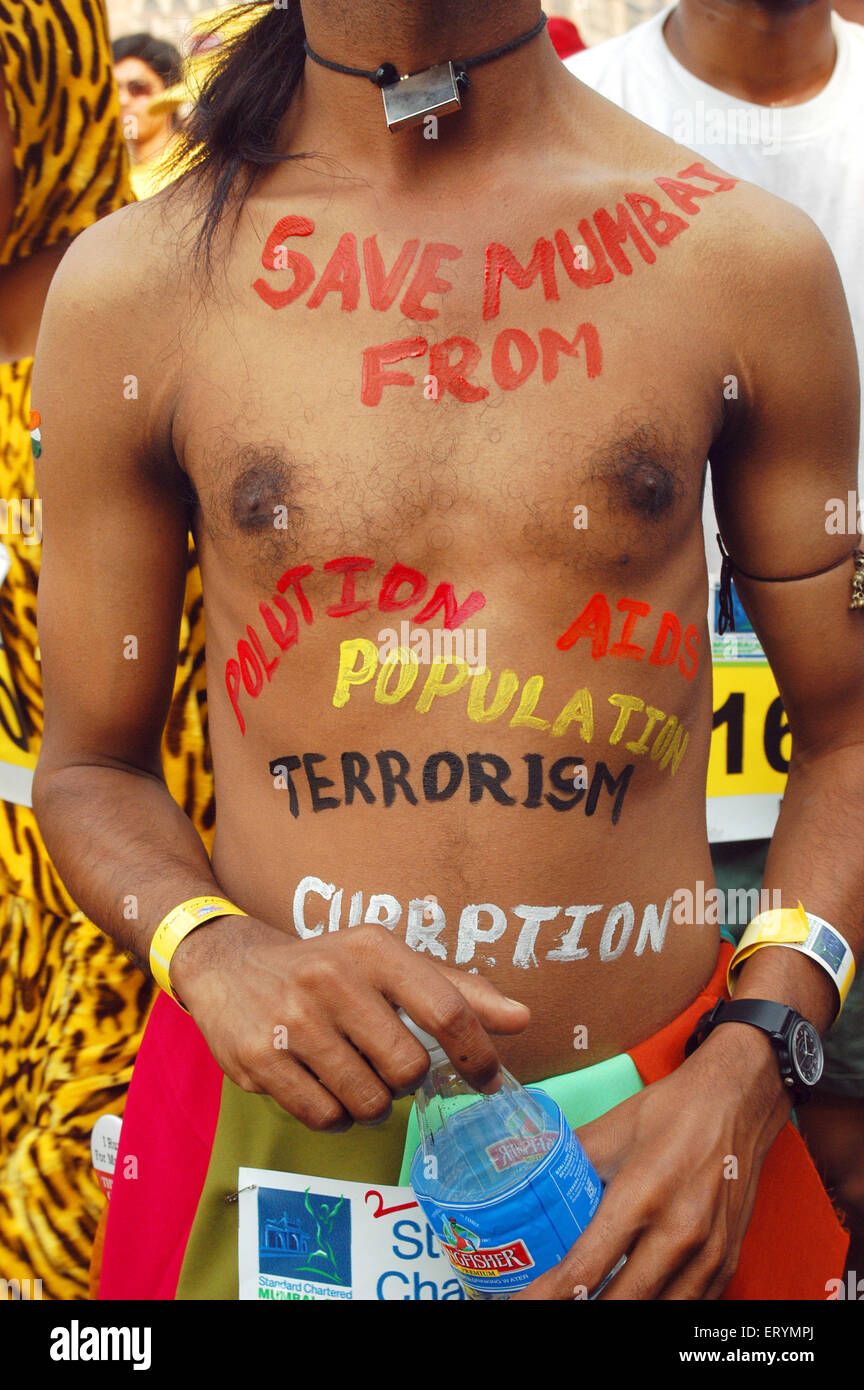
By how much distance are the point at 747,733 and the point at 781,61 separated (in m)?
1.45

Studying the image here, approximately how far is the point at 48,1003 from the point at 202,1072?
0.92m

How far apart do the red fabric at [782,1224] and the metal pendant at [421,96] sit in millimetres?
1282

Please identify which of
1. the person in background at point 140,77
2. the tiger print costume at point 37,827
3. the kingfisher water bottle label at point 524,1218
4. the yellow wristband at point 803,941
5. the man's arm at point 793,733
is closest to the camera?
the kingfisher water bottle label at point 524,1218

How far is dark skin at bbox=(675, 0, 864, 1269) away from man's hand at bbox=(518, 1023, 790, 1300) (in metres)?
1.42

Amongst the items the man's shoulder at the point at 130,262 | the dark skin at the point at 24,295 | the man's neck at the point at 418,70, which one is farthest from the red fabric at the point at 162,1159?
the dark skin at the point at 24,295

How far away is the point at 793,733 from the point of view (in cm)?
213

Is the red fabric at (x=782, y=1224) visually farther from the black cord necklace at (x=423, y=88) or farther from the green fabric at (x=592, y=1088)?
the black cord necklace at (x=423, y=88)

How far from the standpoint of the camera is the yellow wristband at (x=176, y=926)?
69.3 inches

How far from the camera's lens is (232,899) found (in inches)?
77.5

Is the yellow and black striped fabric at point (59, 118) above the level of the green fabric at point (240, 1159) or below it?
above

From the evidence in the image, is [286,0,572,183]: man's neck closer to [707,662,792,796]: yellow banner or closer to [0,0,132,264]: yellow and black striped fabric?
[0,0,132,264]: yellow and black striped fabric

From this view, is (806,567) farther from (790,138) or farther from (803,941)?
(790,138)
